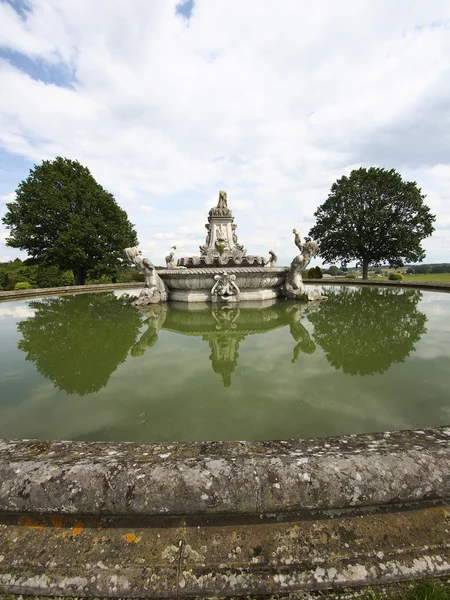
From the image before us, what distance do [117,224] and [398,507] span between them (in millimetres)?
26663

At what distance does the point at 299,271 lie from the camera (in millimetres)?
12016

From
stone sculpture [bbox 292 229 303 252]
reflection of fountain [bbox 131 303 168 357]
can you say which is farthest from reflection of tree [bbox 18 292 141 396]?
stone sculpture [bbox 292 229 303 252]

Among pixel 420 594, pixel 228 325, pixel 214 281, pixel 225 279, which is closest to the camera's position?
pixel 420 594

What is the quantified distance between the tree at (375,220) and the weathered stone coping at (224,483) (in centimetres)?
2722

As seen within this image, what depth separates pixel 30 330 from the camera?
689 centimetres

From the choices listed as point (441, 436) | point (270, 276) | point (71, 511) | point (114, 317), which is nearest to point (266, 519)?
point (71, 511)

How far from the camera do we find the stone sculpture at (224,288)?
1066 cm

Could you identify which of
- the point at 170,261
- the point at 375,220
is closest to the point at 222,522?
the point at 170,261

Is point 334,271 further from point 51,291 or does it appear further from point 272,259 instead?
point 51,291

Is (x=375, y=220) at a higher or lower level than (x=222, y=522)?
higher

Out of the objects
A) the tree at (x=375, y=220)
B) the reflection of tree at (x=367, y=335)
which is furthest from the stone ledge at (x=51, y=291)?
the tree at (x=375, y=220)

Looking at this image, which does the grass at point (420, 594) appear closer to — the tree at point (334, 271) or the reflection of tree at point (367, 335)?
the reflection of tree at point (367, 335)

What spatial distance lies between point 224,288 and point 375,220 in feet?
68.0

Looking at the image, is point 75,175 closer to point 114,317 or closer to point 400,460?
point 114,317
